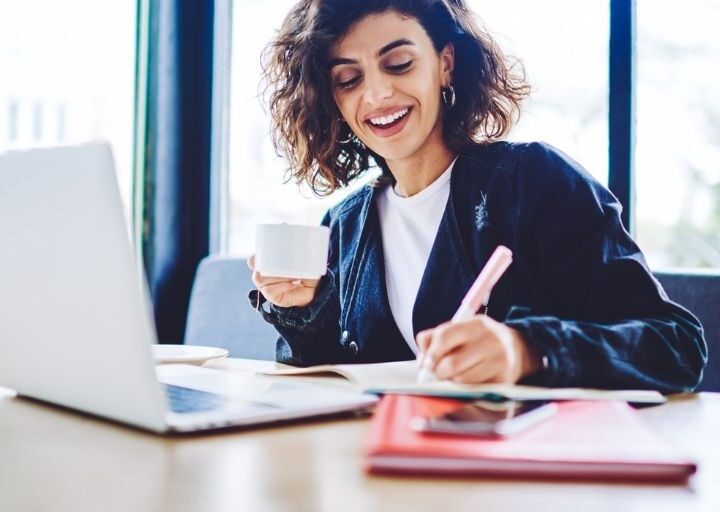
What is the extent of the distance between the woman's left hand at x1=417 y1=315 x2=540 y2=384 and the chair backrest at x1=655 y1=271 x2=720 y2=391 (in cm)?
76

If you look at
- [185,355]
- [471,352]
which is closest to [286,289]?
[185,355]

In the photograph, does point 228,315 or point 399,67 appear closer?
point 399,67

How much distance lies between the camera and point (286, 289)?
1.28 metres

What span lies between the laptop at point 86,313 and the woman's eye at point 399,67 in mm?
780

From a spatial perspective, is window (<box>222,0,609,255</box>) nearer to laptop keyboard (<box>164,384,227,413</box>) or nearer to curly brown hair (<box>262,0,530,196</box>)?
curly brown hair (<box>262,0,530,196</box>)

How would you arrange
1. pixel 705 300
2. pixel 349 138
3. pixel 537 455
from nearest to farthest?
pixel 537 455
pixel 705 300
pixel 349 138

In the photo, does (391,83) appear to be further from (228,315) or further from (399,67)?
(228,315)

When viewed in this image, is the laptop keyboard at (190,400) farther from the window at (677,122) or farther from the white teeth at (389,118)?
the window at (677,122)

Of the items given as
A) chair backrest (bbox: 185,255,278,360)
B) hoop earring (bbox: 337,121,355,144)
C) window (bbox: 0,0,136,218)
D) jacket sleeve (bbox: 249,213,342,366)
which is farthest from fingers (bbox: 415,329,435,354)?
window (bbox: 0,0,136,218)

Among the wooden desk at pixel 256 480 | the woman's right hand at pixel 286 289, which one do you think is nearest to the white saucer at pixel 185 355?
the woman's right hand at pixel 286 289

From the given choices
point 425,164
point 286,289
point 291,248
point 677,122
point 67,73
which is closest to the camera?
point 291,248

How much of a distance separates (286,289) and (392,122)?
16.1 inches

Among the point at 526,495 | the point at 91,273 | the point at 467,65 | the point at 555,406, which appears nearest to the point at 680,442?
the point at 555,406

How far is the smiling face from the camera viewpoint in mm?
1454
